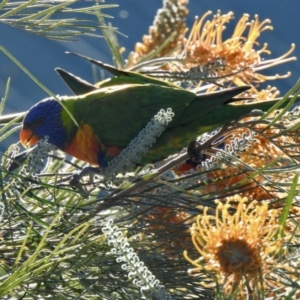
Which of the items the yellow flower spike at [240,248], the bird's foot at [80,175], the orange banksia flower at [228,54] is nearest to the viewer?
the yellow flower spike at [240,248]

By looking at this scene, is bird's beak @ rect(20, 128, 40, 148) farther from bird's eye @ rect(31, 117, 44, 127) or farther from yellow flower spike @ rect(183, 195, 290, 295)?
yellow flower spike @ rect(183, 195, 290, 295)

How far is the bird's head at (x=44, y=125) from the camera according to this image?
3.68 ft

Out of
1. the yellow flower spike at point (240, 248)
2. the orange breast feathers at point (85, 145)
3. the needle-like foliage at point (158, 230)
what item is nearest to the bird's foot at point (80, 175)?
the needle-like foliage at point (158, 230)

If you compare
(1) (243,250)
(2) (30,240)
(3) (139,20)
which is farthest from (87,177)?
(3) (139,20)

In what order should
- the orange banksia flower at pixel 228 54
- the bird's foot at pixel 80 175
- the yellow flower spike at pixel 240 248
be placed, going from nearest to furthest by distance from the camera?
the yellow flower spike at pixel 240 248, the bird's foot at pixel 80 175, the orange banksia flower at pixel 228 54

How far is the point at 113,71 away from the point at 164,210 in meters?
0.42

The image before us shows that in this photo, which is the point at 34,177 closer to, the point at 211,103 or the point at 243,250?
the point at 243,250

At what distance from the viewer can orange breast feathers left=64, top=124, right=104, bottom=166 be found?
3.63ft

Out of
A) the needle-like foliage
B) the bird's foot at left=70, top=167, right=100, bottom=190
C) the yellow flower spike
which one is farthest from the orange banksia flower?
the yellow flower spike

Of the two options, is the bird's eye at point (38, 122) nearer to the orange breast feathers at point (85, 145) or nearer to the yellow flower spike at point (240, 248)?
the orange breast feathers at point (85, 145)

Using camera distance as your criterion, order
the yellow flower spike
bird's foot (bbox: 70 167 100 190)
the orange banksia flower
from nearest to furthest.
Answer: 1. the yellow flower spike
2. bird's foot (bbox: 70 167 100 190)
3. the orange banksia flower

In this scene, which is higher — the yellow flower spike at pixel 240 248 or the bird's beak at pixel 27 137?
the bird's beak at pixel 27 137

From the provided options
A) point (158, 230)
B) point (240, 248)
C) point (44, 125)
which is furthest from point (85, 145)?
point (240, 248)

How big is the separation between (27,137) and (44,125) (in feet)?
0.13
